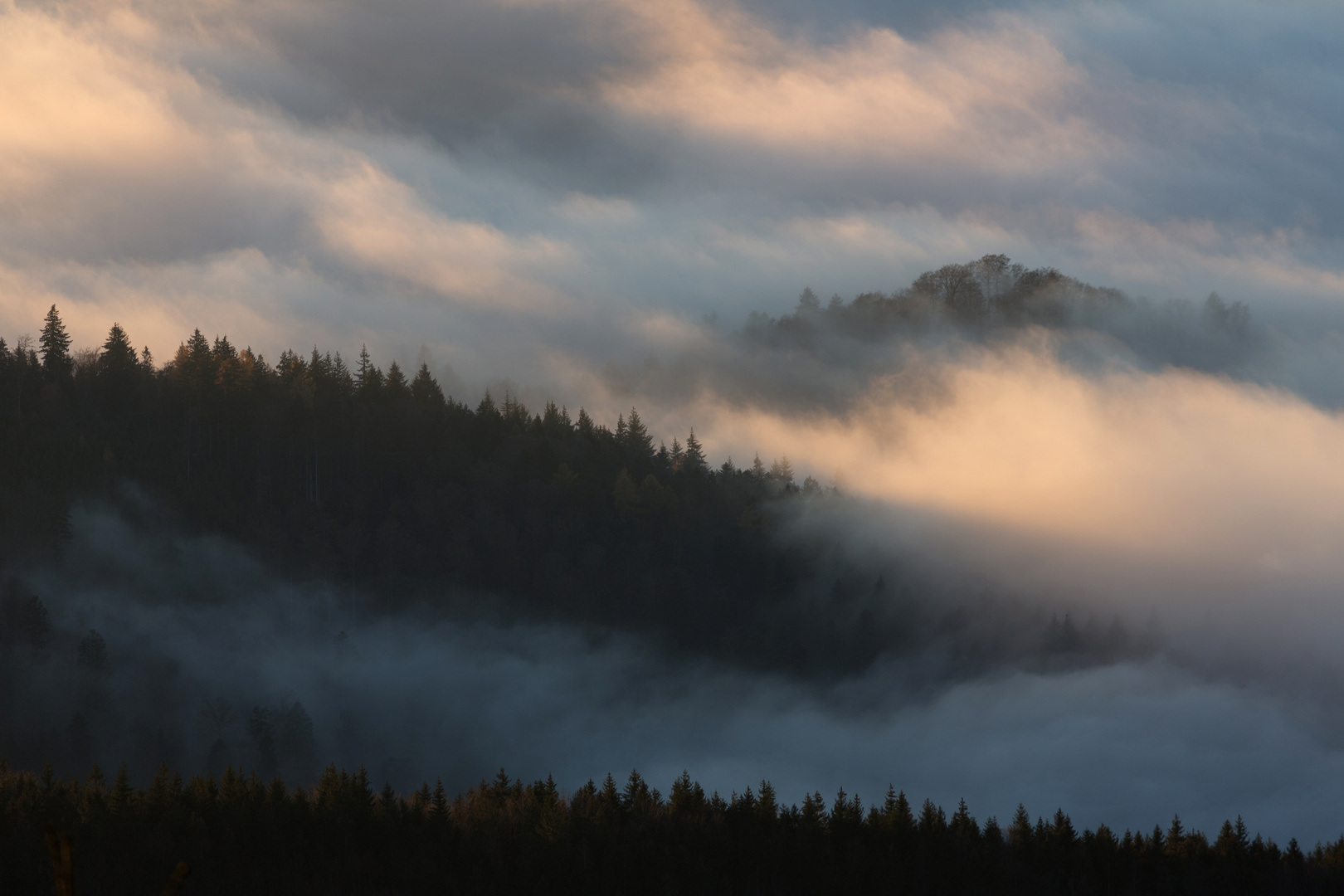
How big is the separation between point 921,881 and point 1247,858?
2472 inches

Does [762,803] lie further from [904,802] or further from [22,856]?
[22,856]

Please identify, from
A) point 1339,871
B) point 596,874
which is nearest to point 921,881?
point 596,874

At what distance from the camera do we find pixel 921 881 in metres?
168

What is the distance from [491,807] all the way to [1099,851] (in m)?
98.4

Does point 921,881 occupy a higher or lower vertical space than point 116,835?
lower

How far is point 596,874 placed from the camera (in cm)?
15638

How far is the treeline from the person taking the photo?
490ft

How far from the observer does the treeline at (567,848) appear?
14950cm

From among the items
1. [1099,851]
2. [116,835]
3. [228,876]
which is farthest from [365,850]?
[1099,851]

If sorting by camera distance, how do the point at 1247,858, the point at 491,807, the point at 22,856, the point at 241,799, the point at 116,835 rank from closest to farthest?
the point at 22,856 < the point at 116,835 < the point at 241,799 < the point at 491,807 < the point at 1247,858

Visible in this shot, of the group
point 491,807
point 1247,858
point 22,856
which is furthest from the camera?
point 1247,858

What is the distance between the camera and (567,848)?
160 metres

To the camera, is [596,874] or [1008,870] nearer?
[596,874]

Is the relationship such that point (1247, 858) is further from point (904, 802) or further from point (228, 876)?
point (228, 876)
